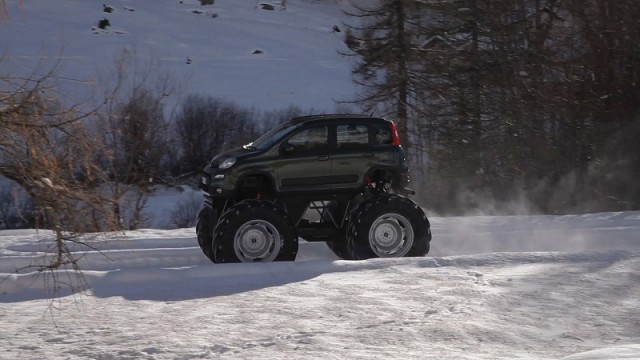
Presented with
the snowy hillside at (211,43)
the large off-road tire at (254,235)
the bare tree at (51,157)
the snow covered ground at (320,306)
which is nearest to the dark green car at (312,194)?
the large off-road tire at (254,235)

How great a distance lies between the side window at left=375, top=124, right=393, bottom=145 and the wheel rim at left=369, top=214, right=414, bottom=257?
118cm

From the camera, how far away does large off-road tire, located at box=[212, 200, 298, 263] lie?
44.0 ft

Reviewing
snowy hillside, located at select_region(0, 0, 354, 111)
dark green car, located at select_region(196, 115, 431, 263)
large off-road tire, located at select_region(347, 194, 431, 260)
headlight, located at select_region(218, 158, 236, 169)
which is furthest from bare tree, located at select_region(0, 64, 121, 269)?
snowy hillside, located at select_region(0, 0, 354, 111)

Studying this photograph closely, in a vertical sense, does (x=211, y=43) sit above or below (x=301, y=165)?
above

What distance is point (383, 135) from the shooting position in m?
14.4

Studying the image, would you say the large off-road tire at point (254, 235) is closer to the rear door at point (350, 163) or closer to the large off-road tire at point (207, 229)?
the large off-road tire at point (207, 229)

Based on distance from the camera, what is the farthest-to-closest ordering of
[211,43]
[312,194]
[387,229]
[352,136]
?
1. [211,43]
2. [352,136]
3. [312,194]
4. [387,229]

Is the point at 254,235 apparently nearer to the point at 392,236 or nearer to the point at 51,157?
the point at 392,236

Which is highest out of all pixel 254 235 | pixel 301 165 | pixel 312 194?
pixel 301 165

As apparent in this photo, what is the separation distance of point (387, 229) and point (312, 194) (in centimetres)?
120

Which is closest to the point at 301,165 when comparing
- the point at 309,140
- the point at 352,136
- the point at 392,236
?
the point at 309,140

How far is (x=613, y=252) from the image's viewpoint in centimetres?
1408

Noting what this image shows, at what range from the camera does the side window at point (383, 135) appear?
14320 millimetres

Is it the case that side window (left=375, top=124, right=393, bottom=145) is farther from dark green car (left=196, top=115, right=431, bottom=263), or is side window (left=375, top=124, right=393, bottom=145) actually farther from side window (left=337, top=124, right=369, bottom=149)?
side window (left=337, top=124, right=369, bottom=149)
